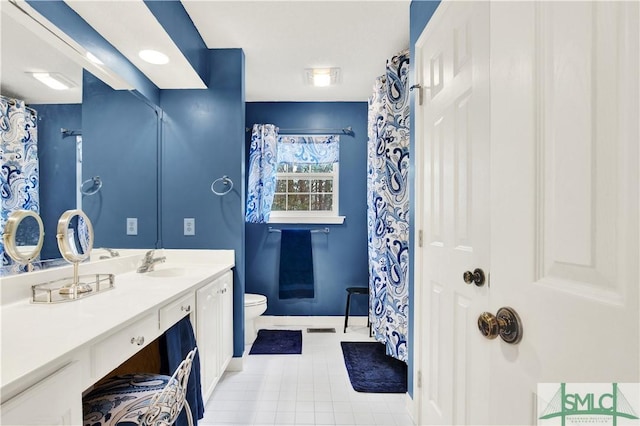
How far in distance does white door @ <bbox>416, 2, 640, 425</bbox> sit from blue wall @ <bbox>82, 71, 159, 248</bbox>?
6.19 feet

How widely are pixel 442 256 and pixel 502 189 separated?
0.72 m

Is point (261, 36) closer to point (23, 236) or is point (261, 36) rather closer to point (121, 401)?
point (23, 236)

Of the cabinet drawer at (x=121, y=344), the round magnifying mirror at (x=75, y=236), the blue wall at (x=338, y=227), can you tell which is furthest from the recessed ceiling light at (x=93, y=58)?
the blue wall at (x=338, y=227)

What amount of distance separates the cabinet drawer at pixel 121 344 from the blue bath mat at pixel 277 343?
1543mm

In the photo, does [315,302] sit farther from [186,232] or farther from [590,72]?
[590,72]

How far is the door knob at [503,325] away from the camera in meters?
0.61

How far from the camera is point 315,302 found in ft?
10.6

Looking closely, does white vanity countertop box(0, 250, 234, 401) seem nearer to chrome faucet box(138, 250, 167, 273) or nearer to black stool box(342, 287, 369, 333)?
chrome faucet box(138, 250, 167, 273)

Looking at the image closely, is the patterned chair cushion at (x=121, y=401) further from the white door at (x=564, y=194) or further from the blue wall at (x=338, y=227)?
the blue wall at (x=338, y=227)

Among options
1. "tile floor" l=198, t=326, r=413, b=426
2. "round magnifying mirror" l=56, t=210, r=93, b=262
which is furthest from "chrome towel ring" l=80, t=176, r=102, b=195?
"tile floor" l=198, t=326, r=413, b=426

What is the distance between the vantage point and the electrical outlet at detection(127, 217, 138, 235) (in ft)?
6.46

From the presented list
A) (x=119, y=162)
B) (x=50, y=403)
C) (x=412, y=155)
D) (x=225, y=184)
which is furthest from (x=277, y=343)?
(x=50, y=403)

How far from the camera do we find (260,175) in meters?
3.08

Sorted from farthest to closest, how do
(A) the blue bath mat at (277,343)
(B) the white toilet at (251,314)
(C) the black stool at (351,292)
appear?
(C) the black stool at (351,292), (B) the white toilet at (251,314), (A) the blue bath mat at (277,343)
